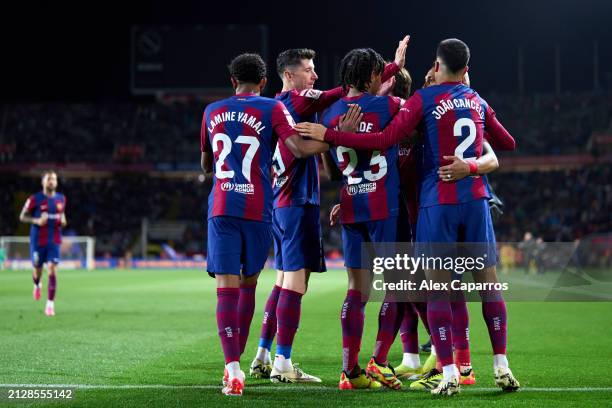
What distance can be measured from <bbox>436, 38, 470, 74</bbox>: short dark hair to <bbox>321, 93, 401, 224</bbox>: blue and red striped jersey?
0.50 m

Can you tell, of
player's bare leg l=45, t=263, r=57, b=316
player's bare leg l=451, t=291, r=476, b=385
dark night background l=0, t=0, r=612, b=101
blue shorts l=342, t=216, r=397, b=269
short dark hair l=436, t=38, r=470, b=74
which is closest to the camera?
short dark hair l=436, t=38, r=470, b=74

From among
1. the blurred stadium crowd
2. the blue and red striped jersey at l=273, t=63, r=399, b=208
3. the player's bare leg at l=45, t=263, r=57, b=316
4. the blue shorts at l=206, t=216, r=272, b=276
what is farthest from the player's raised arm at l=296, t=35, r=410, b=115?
the blurred stadium crowd

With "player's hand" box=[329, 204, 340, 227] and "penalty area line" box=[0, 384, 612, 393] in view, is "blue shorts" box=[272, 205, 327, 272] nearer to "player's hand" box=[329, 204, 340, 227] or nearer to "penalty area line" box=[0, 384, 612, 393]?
"player's hand" box=[329, 204, 340, 227]

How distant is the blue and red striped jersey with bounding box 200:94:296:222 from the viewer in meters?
5.46

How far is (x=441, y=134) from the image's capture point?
209 inches

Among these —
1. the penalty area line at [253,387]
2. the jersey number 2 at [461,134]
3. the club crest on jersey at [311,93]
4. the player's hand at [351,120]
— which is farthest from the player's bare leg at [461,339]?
the club crest on jersey at [311,93]

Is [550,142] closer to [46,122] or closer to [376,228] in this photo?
[46,122]

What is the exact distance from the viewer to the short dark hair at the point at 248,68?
5.59m

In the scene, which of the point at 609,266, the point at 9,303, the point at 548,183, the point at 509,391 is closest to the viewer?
the point at 509,391

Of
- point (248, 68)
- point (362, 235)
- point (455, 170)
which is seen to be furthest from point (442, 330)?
point (248, 68)

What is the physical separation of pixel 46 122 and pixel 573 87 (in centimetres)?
3527

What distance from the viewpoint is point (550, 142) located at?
149 feet

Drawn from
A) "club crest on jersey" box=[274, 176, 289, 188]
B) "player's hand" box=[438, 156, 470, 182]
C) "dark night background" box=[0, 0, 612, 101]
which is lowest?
"club crest on jersey" box=[274, 176, 289, 188]

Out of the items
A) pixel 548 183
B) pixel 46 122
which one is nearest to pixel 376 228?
pixel 548 183
